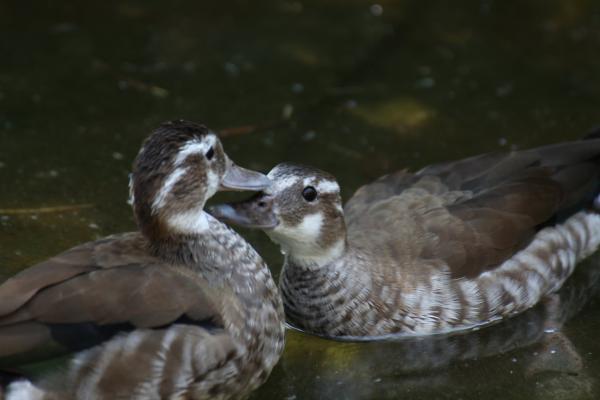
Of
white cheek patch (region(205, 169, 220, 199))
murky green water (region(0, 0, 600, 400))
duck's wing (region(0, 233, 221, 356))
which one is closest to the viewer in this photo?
duck's wing (region(0, 233, 221, 356))

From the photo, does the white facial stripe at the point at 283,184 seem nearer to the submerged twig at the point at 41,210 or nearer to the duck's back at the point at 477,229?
the duck's back at the point at 477,229

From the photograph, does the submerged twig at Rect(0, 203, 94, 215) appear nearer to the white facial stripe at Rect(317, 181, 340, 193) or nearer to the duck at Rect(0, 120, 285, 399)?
the duck at Rect(0, 120, 285, 399)

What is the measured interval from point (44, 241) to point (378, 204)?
1.83 meters

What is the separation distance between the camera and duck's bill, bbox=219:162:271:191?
5.22 m

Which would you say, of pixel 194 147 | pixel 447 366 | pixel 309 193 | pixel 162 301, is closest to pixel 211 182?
pixel 194 147

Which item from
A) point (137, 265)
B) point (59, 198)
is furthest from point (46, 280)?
point (59, 198)

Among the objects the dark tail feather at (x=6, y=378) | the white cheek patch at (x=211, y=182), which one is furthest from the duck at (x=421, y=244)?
the dark tail feather at (x=6, y=378)

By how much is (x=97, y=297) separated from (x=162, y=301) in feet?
0.90

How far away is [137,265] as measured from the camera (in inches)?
189

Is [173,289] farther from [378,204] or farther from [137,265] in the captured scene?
[378,204]

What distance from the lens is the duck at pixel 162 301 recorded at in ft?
14.8

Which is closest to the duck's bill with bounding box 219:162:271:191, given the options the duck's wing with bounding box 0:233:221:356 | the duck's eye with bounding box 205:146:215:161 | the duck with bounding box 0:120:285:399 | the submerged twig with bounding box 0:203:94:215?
the duck with bounding box 0:120:285:399

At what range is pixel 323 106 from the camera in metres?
7.70

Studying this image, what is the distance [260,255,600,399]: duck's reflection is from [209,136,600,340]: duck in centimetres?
11
